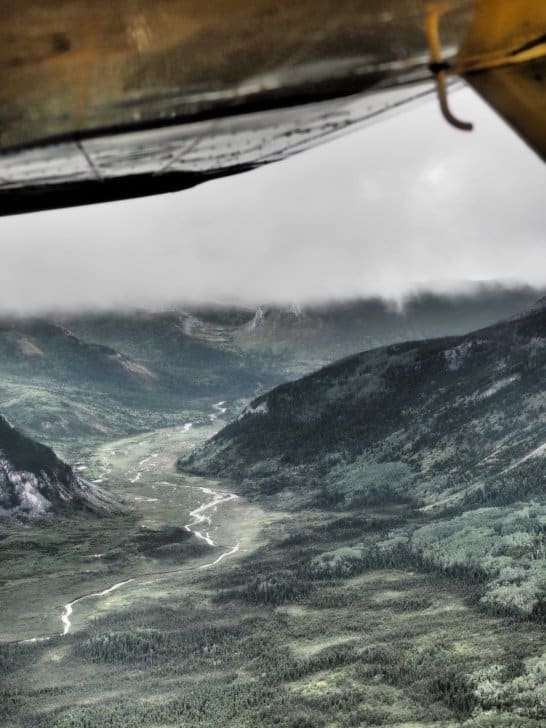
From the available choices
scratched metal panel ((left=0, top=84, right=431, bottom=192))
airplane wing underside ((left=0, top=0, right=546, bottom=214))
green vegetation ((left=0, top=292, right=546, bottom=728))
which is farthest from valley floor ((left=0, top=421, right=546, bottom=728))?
airplane wing underside ((left=0, top=0, right=546, bottom=214))

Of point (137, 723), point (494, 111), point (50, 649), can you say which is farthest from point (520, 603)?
point (494, 111)

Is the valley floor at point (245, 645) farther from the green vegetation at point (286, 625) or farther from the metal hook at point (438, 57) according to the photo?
the metal hook at point (438, 57)

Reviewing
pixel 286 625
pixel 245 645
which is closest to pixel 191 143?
pixel 245 645

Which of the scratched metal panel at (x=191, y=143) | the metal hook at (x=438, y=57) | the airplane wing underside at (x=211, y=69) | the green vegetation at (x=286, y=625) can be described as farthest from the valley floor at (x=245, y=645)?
the metal hook at (x=438, y=57)

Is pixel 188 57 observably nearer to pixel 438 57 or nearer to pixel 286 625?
pixel 438 57

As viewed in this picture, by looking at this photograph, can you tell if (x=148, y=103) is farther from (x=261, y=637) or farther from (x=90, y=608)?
(x=90, y=608)

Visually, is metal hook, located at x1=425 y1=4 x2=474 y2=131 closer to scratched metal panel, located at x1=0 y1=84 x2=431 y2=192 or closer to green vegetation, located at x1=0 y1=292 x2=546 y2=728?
scratched metal panel, located at x1=0 y1=84 x2=431 y2=192
